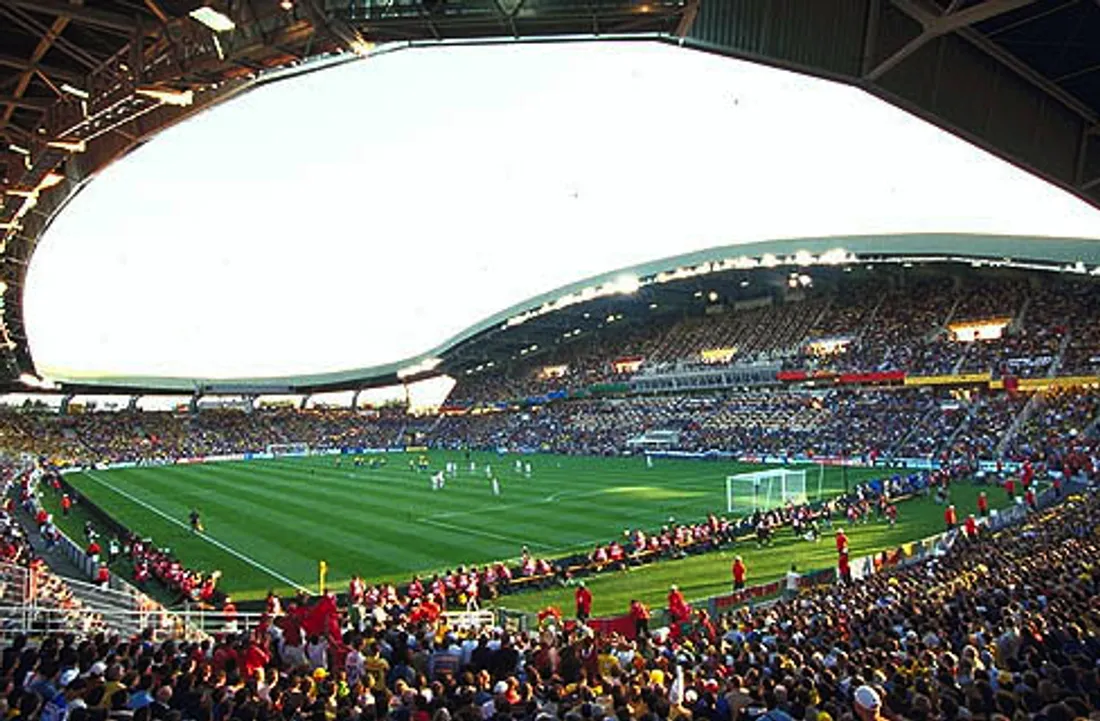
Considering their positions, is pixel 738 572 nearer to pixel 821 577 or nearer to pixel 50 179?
pixel 821 577

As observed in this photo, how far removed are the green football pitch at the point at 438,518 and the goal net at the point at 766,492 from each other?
95cm

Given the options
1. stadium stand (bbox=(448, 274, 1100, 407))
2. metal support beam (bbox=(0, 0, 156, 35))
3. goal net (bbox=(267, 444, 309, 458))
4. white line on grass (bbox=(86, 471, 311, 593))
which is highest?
stadium stand (bbox=(448, 274, 1100, 407))

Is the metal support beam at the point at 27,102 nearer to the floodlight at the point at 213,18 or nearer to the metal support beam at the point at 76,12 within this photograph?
the metal support beam at the point at 76,12

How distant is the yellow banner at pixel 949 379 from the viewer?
47.5 m

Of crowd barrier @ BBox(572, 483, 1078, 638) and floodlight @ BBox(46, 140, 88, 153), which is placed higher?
floodlight @ BBox(46, 140, 88, 153)

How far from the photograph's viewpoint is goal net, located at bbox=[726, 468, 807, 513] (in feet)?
108

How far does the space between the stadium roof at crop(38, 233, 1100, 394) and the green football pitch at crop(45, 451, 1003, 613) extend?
15846mm

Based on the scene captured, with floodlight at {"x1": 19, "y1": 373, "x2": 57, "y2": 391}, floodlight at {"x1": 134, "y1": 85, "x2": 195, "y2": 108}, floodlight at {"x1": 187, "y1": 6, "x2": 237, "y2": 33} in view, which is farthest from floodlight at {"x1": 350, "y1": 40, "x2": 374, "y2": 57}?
floodlight at {"x1": 19, "y1": 373, "x2": 57, "y2": 391}

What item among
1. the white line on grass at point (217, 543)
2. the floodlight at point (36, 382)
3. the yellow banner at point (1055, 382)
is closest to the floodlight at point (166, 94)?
the white line on grass at point (217, 543)

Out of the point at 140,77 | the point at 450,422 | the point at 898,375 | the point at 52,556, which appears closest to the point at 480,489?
the point at 52,556

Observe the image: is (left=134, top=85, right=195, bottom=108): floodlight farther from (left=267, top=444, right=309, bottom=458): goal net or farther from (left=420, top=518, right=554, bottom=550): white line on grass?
(left=267, top=444, right=309, bottom=458): goal net

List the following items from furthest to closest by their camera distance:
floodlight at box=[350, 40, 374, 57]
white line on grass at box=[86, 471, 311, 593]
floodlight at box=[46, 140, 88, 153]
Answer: white line on grass at box=[86, 471, 311, 593], floodlight at box=[46, 140, 88, 153], floodlight at box=[350, 40, 374, 57]

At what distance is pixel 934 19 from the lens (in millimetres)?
7719

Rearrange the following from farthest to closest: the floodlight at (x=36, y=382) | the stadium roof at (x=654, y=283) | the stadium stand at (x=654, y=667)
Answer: the floodlight at (x=36, y=382), the stadium roof at (x=654, y=283), the stadium stand at (x=654, y=667)
